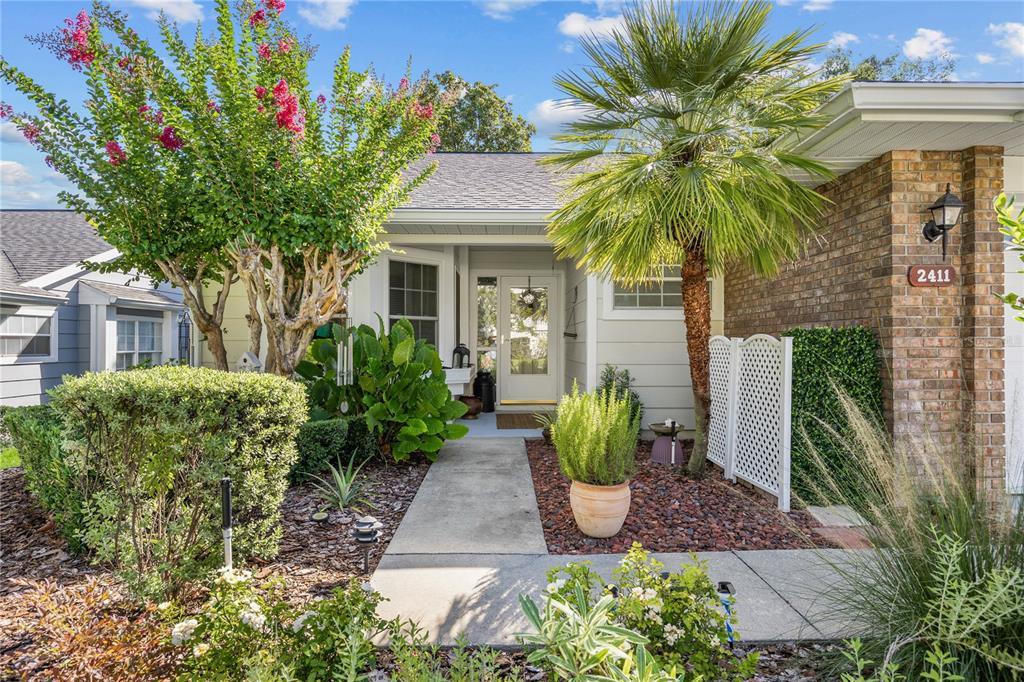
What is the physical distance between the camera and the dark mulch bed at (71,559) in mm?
2189

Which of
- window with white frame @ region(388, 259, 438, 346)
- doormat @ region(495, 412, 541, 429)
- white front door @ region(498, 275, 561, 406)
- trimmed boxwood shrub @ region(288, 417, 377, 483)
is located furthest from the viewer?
white front door @ region(498, 275, 561, 406)

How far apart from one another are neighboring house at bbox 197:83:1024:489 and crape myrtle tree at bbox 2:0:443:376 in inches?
49.6

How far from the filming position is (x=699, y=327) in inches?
176

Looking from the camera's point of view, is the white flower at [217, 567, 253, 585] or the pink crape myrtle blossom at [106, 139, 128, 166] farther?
the pink crape myrtle blossom at [106, 139, 128, 166]

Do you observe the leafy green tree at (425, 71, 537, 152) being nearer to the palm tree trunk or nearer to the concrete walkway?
the palm tree trunk

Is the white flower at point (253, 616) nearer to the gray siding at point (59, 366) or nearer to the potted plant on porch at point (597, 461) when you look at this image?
the potted plant on porch at point (597, 461)

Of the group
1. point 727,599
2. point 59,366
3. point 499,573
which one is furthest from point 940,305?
point 59,366

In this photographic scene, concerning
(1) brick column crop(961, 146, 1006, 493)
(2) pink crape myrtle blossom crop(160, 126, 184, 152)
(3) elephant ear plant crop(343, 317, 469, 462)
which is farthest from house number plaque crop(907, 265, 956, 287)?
(2) pink crape myrtle blossom crop(160, 126, 184, 152)

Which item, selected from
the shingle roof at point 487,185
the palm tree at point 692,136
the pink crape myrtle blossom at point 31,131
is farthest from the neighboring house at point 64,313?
the palm tree at point 692,136

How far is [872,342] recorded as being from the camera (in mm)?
4211

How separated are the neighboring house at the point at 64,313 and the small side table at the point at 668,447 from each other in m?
6.60

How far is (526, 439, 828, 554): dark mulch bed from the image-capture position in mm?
3408

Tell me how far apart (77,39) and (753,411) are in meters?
6.46

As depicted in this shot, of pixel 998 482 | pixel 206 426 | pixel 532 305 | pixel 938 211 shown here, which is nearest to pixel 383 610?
pixel 206 426
